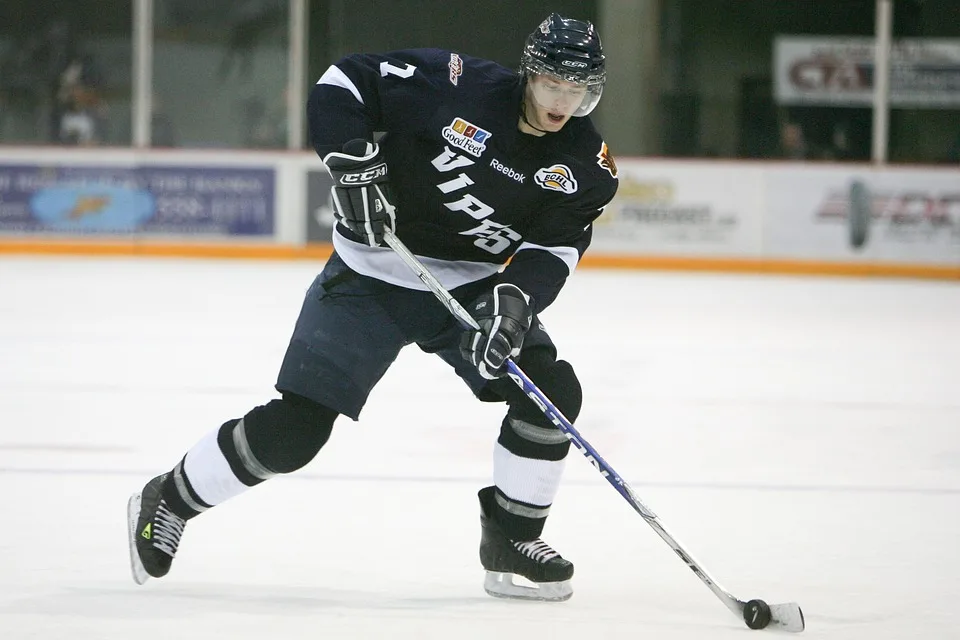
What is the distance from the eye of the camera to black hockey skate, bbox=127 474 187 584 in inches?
88.8

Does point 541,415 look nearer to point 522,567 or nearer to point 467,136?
point 522,567

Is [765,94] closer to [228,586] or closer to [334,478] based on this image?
[334,478]

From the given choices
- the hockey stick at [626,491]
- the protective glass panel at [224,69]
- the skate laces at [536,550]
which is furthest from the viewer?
the protective glass panel at [224,69]

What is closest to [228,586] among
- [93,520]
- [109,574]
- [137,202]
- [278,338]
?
[109,574]

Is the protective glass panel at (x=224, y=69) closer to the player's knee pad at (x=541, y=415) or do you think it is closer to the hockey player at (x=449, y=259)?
the hockey player at (x=449, y=259)

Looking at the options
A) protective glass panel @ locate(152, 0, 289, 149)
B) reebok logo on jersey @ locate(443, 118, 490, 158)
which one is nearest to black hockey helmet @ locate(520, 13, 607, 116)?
reebok logo on jersey @ locate(443, 118, 490, 158)

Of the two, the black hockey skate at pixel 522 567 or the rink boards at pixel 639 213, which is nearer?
the black hockey skate at pixel 522 567

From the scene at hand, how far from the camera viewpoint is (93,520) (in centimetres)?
272

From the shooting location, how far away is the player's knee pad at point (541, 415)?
2.30 metres

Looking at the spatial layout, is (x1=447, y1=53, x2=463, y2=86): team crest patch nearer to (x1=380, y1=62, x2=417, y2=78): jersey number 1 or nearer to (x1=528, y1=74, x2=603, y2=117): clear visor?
(x1=380, y1=62, x2=417, y2=78): jersey number 1

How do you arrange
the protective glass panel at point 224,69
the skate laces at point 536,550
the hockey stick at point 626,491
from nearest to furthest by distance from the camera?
the hockey stick at point 626,491 → the skate laces at point 536,550 → the protective glass panel at point 224,69

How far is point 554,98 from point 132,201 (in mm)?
7970

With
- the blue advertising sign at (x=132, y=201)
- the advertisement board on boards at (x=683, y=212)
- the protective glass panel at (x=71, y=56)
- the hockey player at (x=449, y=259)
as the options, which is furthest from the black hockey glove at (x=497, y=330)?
the protective glass panel at (x=71, y=56)

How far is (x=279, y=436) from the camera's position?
2.22m
